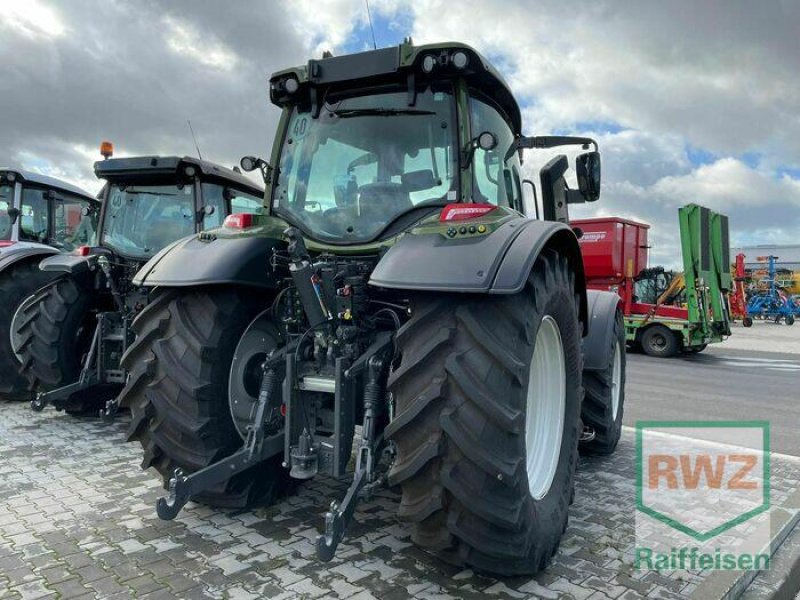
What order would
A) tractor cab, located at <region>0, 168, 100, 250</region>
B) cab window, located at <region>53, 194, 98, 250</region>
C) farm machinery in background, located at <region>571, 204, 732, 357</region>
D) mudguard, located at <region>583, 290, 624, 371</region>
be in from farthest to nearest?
1. farm machinery in background, located at <region>571, 204, 732, 357</region>
2. cab window, located at <region>53, 194, 98, 250</region>
3. tractor cab, located at <region>0, 168, 100, 250</region>
4. mudguard, located at <region>583, 290, 624, 371</region>

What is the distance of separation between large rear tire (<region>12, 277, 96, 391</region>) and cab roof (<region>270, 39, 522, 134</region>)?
10.6 ft

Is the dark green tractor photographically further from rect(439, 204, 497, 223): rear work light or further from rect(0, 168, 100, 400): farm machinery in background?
rect(0, 168, 100, 400): farm machinery in background

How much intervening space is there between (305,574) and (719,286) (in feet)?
43.9

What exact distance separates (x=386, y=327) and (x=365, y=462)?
0.80 m

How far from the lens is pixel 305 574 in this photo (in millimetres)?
2689

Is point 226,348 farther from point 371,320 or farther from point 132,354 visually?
point 371,320

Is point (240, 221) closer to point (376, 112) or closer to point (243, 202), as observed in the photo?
point (376, 112)

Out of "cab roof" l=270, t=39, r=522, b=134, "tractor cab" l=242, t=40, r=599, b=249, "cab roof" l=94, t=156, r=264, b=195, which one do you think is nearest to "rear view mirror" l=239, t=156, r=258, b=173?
"tractor cab" l=242, t=40, r=599, b=249

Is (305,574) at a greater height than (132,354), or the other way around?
(132,354)

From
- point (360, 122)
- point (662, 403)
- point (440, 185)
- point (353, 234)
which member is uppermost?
point (360, 122)

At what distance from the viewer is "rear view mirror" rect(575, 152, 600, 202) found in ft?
12.8

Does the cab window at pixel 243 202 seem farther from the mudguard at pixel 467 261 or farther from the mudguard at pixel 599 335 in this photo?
the mudguard at pixel 467 261

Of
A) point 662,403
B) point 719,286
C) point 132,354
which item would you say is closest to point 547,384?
point 132,354

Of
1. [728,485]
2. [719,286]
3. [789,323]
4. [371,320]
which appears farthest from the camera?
[789,323]
